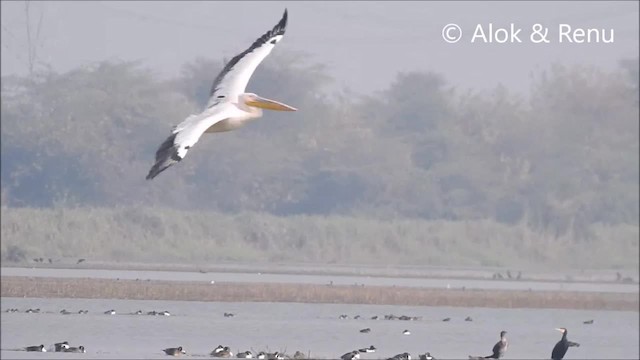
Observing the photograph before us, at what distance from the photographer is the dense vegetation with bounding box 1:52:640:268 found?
35.3 m

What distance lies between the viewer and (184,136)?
1003 centimetres

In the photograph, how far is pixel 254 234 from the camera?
3569 cm

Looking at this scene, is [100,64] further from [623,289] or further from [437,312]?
[437,312]

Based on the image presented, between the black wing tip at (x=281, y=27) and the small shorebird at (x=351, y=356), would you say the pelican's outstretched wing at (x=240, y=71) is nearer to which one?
the black wing tip at (x=281, y=27)

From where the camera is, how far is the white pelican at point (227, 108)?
9.87m

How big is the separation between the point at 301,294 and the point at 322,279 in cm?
398

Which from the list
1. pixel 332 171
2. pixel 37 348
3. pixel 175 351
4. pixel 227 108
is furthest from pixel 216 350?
pixel 332 171

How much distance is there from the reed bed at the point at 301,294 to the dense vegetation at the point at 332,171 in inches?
292

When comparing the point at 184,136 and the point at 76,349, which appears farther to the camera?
Result: the point at 76,349

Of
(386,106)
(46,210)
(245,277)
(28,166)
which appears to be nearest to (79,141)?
(28,166)

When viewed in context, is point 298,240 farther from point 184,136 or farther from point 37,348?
point 184,136

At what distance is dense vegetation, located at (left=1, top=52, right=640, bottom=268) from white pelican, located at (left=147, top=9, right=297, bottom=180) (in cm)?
2040

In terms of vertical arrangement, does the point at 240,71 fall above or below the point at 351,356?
above

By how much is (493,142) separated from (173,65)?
22.2 ft
